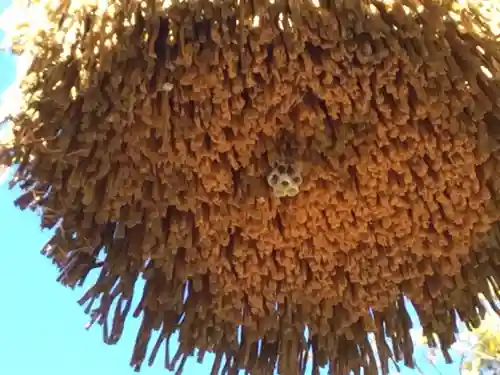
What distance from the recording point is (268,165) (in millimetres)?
1670

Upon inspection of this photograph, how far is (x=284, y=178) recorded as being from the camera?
1.63 metres

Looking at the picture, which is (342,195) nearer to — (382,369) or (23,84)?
(382,369)

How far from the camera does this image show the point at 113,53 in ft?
5.10

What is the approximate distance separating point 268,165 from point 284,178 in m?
0.05

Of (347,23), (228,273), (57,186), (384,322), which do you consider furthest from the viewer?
(384,322)

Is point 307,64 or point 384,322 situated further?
point 384,322

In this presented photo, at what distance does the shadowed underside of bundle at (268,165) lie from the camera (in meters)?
1.56

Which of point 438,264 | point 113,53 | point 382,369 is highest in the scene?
point 113,53

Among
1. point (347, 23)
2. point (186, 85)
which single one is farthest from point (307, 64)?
point (186, 85)

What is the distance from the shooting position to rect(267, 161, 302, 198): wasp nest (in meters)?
1.64

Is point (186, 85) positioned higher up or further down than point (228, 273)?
higher up

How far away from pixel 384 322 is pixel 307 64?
57 cm

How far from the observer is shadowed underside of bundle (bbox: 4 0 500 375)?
5.11 ft

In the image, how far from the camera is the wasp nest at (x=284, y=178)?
64.5 inches
